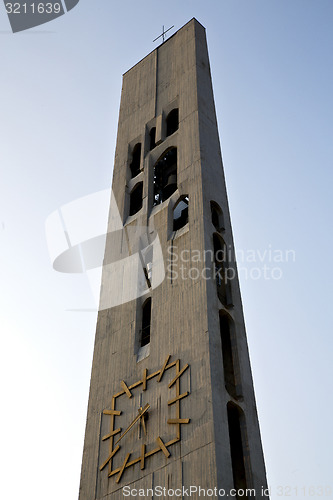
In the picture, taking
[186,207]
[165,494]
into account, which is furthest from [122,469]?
[186,207]

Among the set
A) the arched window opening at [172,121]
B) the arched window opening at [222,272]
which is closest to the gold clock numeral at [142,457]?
the arched window opening at [222,272]

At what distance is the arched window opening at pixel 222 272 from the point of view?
2289 cm

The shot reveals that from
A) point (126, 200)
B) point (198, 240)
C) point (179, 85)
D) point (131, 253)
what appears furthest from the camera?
point (179, 85)

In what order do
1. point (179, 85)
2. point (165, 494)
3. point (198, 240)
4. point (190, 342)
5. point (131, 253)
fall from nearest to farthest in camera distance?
point (165, 494) → point (190, 342) → point (198, 240) → point (131, 253) → point (179, 85)

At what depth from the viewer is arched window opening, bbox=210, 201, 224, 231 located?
24.8m

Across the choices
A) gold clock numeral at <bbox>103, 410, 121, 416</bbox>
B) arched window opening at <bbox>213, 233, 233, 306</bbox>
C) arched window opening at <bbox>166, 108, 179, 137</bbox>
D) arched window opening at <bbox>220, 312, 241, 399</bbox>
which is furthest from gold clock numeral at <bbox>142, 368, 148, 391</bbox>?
arched window opening at <bbox>166, 108, 179, 137</bbox>

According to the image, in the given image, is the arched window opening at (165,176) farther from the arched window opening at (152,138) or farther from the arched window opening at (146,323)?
the arched window opening at (146,323)

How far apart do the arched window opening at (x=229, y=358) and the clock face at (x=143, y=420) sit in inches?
71.3

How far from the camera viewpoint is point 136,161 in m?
29.9

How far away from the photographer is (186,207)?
26188 millimetres

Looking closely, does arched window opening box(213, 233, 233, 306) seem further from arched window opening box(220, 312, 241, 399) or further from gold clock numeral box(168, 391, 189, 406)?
gold clock numeral box(168, 391, 189, 406)

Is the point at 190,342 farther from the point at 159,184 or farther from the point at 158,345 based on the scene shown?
the point at 159,184

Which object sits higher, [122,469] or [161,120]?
[161,120]

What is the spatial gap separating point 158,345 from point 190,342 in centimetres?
141
